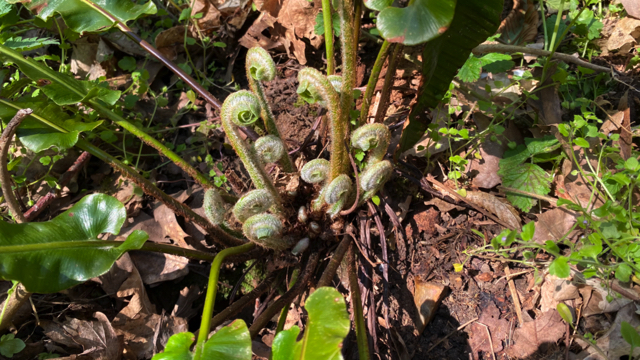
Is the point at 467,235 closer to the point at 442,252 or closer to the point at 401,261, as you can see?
the point at 442,252

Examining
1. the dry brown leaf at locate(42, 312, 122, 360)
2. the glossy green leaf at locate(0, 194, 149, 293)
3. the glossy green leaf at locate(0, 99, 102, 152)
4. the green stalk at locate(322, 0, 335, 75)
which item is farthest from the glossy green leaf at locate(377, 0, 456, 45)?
the dry brown leaf at locate(42, 312, 122, 360)

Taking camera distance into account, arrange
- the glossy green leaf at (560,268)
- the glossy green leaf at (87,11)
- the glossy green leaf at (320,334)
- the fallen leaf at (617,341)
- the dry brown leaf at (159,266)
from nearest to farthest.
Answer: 1. the glossy green leaf at (320,334)
2. the glossy green leaf at (560,268)
3. the fallen leaf at (617,341)
4. the glossy green leaf at (87,11)
5. the dry brown leaf at (159,266)

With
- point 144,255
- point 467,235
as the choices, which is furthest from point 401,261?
point 144,255

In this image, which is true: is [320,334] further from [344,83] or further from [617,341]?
[617,341]

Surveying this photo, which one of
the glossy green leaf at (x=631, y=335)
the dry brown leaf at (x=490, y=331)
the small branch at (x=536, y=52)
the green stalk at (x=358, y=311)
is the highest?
the small branch at (x=536, y=52)

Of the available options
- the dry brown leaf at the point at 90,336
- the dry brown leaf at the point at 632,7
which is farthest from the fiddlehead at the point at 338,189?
the dry brown leaf at the point at 632,7

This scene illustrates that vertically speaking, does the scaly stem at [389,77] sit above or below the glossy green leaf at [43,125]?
above

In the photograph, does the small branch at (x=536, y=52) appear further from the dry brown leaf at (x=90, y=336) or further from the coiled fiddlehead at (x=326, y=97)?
the dry brown leaf at (x=90, y=336)

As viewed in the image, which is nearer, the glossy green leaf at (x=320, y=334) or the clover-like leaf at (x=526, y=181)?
the glossy green leaf at (x=320, y=334)
